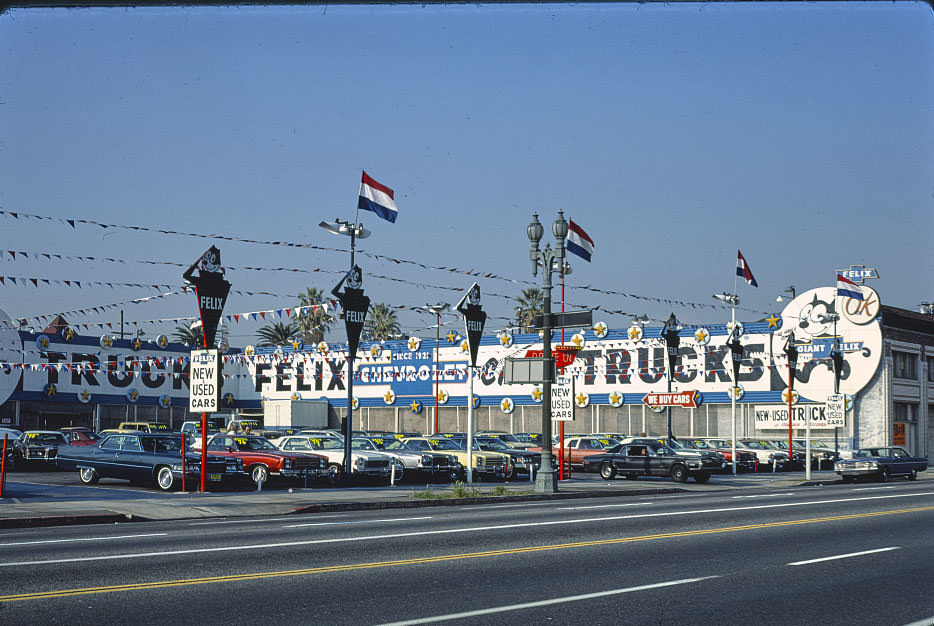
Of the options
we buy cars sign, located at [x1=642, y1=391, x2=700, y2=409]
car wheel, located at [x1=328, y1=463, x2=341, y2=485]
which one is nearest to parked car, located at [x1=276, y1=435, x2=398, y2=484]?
car wheel, located at [x1=328, y1=463, x2=341, y2=485]

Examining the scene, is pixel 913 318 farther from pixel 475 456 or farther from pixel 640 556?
pixel 640 556

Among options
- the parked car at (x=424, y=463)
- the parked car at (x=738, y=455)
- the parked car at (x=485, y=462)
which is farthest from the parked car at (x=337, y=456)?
the parked car at (x=738, y=455)

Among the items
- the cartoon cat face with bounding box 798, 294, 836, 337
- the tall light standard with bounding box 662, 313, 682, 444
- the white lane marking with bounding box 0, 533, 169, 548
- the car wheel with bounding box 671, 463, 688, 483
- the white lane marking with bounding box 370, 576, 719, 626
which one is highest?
the cartoon cat face with bounding box 798, 294, 836, 337

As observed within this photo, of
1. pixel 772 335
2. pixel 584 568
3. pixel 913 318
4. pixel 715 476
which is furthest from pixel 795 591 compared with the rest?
pixel 913 318

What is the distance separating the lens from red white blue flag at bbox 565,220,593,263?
3306cm

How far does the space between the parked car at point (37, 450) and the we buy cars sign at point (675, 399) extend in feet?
104

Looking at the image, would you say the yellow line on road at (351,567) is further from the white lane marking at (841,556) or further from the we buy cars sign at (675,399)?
the we buy cars sign at (675,399)

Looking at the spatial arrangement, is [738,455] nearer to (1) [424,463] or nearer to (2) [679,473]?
(2) [679,473]

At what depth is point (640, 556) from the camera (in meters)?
13.6

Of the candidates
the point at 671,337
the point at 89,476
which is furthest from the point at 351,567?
the point at 671,337

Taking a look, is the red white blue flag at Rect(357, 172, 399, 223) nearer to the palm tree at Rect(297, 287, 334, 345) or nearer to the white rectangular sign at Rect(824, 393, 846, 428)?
the white rectangular sign at Rect(824, 393, 846, 428)

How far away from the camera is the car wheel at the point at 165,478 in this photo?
26109 mm

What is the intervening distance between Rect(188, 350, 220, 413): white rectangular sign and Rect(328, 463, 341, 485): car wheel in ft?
19.5

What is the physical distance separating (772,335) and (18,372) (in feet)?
137
